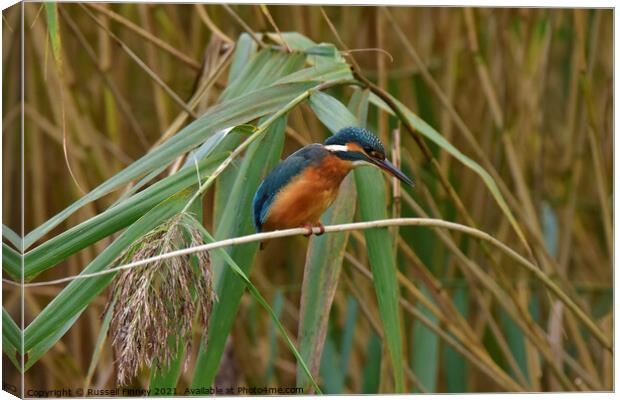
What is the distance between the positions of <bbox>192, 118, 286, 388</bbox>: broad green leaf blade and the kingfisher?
30 mm

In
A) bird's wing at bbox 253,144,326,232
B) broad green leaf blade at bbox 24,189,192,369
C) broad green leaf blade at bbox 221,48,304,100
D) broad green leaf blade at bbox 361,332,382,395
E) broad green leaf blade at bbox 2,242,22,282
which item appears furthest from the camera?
broad green leaf blade at bbox 361,332,382,395

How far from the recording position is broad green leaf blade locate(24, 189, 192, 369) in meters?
1.24

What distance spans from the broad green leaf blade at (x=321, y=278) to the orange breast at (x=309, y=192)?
0.16ft

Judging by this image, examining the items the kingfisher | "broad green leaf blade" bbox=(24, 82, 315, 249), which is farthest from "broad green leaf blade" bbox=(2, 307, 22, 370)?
the kingfisher

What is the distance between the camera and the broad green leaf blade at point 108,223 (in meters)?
1.26

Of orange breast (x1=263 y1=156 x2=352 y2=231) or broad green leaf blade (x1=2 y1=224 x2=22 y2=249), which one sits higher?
orange breast (x1=263 y1=156 x2=352 y2=231)

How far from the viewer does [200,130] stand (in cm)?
145

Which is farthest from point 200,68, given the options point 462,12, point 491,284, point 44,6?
point 491,284

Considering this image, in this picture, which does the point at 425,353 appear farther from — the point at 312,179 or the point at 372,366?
the point at 312,179

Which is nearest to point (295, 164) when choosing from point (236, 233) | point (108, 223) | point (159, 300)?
point (236, 233)

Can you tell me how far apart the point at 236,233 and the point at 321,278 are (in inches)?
5.9

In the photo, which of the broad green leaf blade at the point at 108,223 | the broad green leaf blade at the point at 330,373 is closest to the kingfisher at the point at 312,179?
the broad green leaf blade at the point at 108,223

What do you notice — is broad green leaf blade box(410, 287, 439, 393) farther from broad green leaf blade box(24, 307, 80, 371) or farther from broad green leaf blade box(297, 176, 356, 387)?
broad green leaf blade box(24, 307, 80, 371)

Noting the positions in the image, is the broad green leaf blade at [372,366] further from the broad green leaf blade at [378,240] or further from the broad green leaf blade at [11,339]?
the broad green leaf blade at [11,339]
